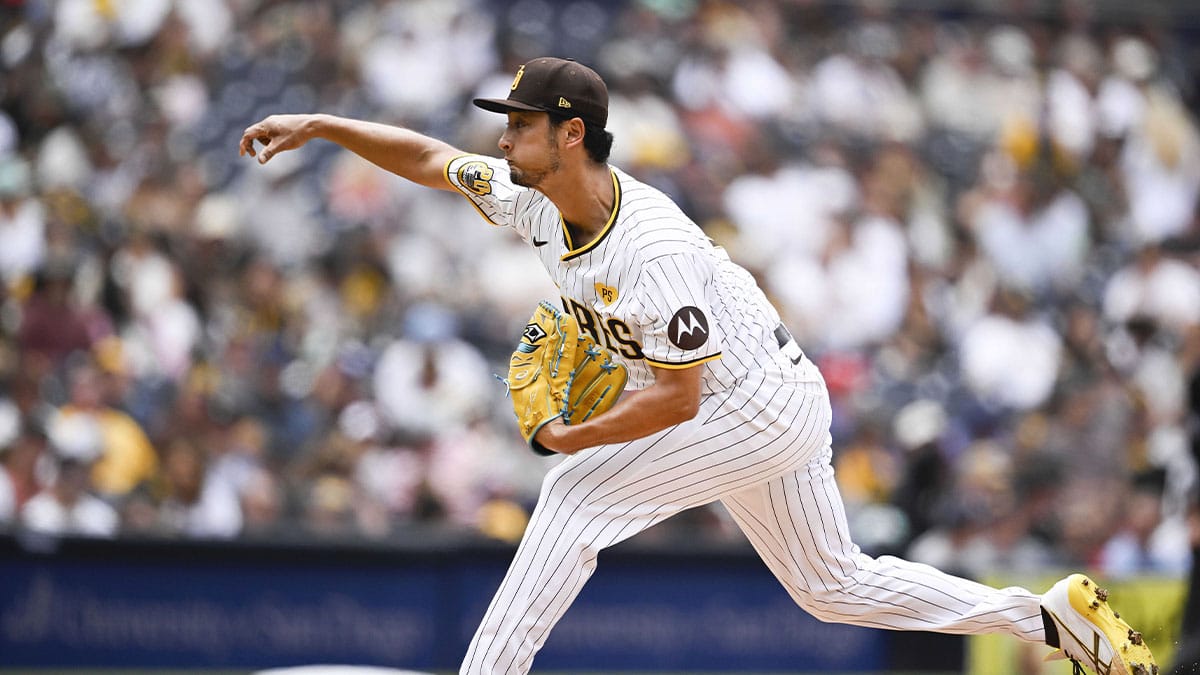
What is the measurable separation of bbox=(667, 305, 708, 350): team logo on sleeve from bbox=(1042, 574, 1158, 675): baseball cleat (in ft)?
4.99

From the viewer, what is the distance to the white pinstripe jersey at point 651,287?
445 cm

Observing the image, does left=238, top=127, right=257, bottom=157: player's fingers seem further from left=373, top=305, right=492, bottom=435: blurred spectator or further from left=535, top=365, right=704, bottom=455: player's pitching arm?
left=373, top=305, right=492, bottom=435: blurred spectator

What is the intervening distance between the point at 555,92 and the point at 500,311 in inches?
281

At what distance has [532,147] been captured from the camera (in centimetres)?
452

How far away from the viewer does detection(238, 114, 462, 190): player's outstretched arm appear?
202 inches

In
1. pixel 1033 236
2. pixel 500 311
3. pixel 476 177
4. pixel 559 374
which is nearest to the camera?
pixel 559 374

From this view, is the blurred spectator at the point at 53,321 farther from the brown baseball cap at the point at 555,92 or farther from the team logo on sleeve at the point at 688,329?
the team logo on sleeve at the point at 688,329

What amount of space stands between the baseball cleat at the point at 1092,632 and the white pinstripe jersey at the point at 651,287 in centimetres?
118

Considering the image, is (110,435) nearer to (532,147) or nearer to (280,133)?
(280,133)

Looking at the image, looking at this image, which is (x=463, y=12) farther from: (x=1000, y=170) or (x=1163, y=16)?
(x=1163, y=16)

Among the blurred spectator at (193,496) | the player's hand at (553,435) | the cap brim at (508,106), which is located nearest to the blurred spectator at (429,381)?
the blurred spectator at (193,496)

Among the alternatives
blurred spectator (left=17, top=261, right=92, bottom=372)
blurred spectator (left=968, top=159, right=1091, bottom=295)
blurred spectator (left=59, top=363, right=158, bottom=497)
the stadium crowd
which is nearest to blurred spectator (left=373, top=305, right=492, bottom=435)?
the stadium crowd

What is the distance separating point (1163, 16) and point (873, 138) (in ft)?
13.9

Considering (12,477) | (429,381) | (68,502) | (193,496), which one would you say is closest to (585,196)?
(68,502)
